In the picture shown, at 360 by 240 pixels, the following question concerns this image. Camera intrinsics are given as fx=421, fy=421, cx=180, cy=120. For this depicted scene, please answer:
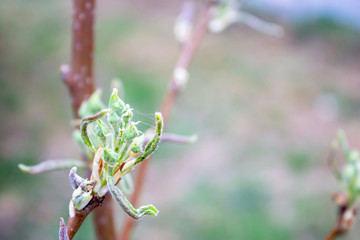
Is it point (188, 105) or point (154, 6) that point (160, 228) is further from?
point (154, 6)

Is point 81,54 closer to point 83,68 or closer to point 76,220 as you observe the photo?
point 83,68

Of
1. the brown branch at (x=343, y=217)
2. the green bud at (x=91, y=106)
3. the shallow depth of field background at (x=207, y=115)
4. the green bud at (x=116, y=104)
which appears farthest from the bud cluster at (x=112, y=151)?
the shallow depth of field background at (x=207, y=115)

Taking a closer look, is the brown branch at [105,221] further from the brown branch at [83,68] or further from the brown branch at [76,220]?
the brown branch at [76,220]

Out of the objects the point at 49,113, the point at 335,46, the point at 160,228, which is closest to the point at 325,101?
the point at 335,46

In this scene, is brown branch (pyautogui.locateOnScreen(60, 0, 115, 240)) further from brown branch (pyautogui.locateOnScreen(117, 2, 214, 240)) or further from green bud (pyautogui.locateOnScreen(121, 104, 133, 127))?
green bud (pyautogui.locateOnScreen(121, 104, 133, 127))

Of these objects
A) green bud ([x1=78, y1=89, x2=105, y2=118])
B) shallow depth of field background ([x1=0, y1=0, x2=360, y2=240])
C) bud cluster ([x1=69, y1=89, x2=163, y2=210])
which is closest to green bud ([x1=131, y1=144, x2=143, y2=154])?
bud cluster ([x1=69, y1=89, x2=163, y2=210])

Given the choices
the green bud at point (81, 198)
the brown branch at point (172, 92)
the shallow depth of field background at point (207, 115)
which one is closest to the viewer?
the green bud at point (81, 198)

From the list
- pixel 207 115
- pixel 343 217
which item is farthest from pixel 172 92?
pixel 207 115

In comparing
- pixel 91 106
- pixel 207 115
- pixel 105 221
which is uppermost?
pixel 91 106
